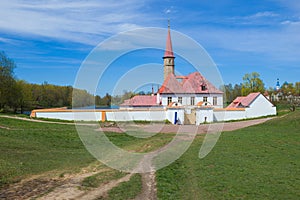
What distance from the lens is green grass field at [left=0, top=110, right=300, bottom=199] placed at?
33.4 ft

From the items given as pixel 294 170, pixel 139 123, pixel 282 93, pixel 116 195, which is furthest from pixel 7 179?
pixel 282 93

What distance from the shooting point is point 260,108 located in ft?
146

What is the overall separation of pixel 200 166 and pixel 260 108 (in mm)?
33881

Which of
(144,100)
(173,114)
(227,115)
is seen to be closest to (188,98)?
(144,100)

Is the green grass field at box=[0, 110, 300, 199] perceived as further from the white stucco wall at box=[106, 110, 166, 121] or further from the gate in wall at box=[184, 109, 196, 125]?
the gate in wall at box=[184, 109, 196, 125]

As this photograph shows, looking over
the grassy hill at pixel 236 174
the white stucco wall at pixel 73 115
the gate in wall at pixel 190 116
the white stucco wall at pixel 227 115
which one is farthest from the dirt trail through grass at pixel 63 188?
the white stucco wall at pixel 227 115

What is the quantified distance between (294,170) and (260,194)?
11.7 feet

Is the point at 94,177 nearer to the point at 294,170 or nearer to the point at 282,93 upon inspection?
the point at 294,170

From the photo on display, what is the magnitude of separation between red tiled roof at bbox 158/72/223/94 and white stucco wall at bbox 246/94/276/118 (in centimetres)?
710

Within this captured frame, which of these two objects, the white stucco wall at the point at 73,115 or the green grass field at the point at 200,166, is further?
the white stucco wall at the point at 73,115

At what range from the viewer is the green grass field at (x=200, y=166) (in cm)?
1018

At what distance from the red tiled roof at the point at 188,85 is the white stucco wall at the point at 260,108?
7.10 m

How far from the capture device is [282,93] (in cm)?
8638

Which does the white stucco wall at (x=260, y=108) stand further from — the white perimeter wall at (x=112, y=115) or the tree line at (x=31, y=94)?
the white perimeter wall at (x=112, y=115)
